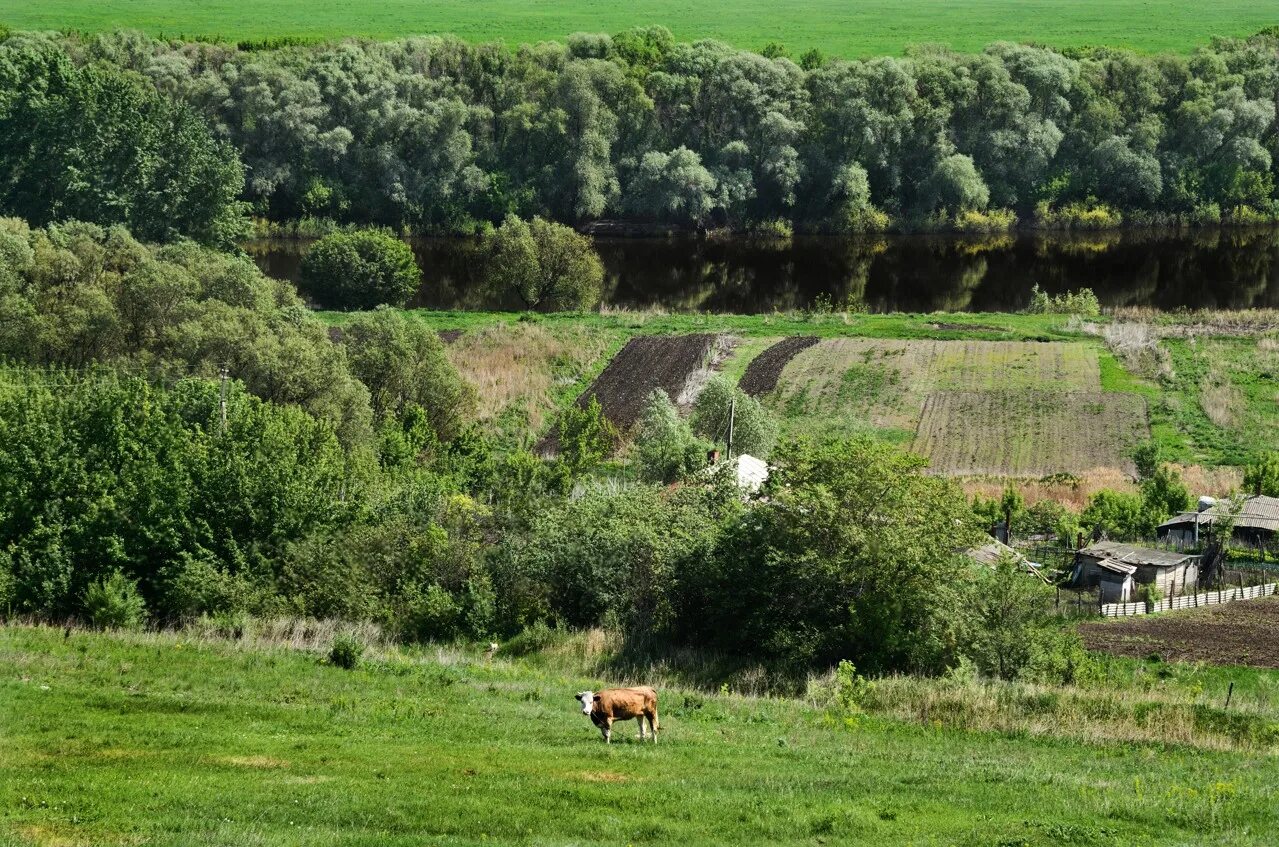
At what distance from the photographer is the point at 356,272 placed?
85.1 meters

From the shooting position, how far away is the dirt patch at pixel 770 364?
6794 centimetres

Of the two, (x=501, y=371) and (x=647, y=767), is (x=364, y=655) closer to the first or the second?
(x=647, y=767)

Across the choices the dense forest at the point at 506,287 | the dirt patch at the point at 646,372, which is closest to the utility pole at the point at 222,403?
the dense forest at the point at 506,287

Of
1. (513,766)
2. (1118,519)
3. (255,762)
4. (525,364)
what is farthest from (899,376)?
(255,762)

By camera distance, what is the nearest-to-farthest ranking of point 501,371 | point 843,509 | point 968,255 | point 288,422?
point 843,509 < point 288,422 < point 501,371 < point 968,255

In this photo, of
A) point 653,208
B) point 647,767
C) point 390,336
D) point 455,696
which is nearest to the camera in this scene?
point 647,767

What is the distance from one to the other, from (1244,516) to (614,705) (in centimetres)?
2953

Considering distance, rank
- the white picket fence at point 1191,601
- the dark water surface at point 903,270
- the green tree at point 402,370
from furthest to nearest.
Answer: the dark water surface at point 903,270, the green tree at point 402,370, the white picket fence at point 1191,601

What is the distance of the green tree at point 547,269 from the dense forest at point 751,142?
30564 millimetres

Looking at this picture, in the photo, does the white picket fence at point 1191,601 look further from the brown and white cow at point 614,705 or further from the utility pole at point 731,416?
the brown and white cow at point 614,705

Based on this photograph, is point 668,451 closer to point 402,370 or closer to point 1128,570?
point 402,370

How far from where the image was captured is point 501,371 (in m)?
69.2

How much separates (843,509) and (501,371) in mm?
36538

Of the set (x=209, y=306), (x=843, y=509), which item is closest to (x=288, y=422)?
(x=209, y=306)
